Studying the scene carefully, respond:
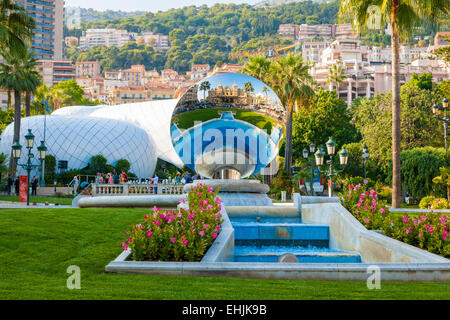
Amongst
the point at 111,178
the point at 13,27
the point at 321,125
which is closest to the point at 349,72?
the point at 321,125

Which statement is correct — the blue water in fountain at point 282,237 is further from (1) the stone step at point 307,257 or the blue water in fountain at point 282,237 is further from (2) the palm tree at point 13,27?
(2) the palm tree at point 13,27

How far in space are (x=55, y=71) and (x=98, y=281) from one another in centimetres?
15976

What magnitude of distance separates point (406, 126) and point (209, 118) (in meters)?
32.1

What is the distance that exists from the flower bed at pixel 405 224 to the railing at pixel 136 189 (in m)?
18.0

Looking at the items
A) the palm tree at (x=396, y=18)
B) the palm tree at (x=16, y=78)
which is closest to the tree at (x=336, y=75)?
the palm tree at (x=16, y=78)

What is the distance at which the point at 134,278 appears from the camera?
7.12m

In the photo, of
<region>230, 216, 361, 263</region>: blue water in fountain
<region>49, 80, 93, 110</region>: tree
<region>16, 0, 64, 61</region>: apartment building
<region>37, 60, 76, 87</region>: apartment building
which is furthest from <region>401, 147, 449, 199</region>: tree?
<region>16, 0, 64, 61</region>: apartment building

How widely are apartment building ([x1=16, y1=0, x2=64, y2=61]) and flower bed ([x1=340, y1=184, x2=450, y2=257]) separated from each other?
15548 centimetres

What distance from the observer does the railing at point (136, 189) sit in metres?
30.2

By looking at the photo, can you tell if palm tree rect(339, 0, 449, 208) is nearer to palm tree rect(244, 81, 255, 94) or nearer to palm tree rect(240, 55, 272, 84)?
palm tree rect(244, 81, 255, 94)

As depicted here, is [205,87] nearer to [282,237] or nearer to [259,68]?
[282,237]

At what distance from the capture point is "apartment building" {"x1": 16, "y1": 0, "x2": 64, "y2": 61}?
506ft

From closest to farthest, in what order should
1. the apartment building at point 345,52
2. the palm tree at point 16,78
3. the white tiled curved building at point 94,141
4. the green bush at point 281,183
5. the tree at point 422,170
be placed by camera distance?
the tree at point 422,170, the green bush at point 281,183, the palm tree at point 16,78, the white tiled curved building at point 94,141, the apartment building at point 345,52

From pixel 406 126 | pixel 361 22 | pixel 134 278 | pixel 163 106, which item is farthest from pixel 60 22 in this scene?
pixel 134 278
